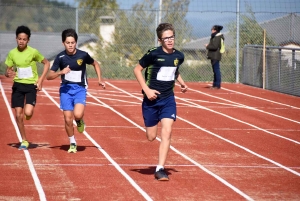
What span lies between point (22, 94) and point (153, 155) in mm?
2441

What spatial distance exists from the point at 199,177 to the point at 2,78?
18.0m

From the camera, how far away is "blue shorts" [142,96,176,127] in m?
10.6

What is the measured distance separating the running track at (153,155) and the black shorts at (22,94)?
79 centimetres

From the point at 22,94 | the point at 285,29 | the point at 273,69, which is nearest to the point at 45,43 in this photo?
the point at 285,29

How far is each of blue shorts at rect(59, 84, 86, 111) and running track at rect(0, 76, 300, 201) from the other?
802 millimetres

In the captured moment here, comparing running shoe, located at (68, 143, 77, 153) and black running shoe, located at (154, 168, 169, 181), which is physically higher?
black running shoe, located at (154, 168, 169, 181)

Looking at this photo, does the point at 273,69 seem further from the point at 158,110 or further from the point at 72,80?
the point at 158,110

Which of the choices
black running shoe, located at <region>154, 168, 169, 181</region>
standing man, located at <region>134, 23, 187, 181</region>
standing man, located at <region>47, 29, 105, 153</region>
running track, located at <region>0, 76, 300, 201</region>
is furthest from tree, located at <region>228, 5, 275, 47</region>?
black running shoe, located at <region>154, 168, 169, 181</region>

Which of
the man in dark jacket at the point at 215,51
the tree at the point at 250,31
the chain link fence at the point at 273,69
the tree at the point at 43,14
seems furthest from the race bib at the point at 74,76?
the tree at the point at 250,31

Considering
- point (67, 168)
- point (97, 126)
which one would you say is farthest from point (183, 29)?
point (67, 168)

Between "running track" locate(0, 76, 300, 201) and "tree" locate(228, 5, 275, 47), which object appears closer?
"running track" locate(0, 76, 300, 201)

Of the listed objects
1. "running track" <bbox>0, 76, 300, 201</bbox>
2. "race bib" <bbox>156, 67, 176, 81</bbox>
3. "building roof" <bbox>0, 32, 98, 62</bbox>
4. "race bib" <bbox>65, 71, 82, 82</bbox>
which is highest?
"race bib" <bbox>156, 67, 176, 81</bbox>

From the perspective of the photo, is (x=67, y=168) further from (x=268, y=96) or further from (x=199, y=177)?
(x=268, y=96)

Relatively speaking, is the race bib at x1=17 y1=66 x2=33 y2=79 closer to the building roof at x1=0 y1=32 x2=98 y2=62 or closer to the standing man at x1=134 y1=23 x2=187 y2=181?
the standing man at x1=134 y1=23 x2=187 y2=181
